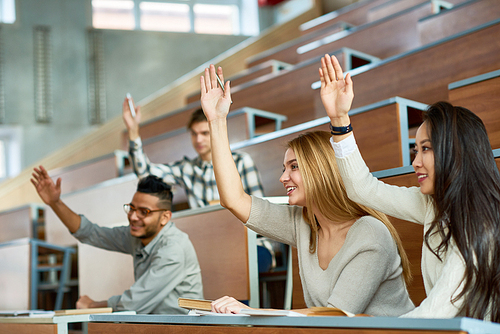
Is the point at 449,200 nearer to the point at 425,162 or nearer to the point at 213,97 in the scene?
the point at 425,162

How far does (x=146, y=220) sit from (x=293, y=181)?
0.76 m

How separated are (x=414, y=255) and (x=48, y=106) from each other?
4.49 metres

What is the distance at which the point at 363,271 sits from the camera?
1107 millimetres

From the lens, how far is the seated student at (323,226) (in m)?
1.12

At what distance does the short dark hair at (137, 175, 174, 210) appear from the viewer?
6.15 ft

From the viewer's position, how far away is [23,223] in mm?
3170

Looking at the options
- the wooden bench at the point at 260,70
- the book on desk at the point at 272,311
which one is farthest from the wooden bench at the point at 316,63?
the book on desk at the point at 272,311

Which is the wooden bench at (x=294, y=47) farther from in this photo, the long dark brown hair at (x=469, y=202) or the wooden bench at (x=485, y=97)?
the long dark brown hair at (x=469, y=202)

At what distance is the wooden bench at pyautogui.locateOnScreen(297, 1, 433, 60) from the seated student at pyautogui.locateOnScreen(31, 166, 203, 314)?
1.47 meters

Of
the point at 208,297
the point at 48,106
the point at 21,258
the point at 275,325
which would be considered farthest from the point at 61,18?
the point at 275,325

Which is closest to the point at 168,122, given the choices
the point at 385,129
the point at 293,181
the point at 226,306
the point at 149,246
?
the point at 149,246

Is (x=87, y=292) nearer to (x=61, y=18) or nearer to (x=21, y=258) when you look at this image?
(x=21, y=258)

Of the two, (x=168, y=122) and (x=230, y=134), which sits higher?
(x=168, y=122)

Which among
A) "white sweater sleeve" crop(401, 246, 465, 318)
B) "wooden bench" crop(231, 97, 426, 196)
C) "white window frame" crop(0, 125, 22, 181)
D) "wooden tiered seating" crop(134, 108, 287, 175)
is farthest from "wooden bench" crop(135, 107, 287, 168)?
"white window frame" crop(0, 125, 22, 181)
